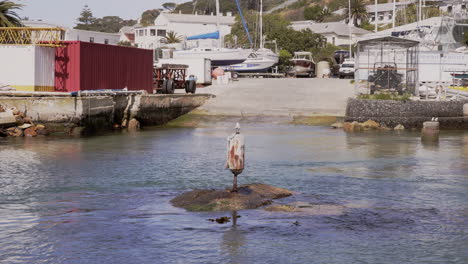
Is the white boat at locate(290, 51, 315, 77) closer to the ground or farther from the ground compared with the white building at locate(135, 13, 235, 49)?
closer to the ground

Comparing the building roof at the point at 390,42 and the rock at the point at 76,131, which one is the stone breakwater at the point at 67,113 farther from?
the building roof at the point at 390,42

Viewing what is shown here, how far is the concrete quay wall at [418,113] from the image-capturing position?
31109 mm

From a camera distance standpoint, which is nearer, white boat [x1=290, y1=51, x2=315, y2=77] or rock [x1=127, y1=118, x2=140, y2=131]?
rock [x1=127, y1=118, x2=140, y2=131]

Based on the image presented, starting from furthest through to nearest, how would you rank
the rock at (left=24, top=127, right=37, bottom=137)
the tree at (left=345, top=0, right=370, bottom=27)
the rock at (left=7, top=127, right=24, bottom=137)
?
the tree at (left=345, top=0, right=370, bottom=27) → the rock at (left=24, top=127, right=37, bottom=137) → the rock at (left=7, top=127, right=24, bottom=137)

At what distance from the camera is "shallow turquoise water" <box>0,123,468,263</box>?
36.9 feet

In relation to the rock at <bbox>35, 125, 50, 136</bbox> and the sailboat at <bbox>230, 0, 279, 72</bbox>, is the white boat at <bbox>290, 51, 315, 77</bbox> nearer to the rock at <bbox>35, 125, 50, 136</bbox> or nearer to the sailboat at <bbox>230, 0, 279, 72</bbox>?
the sailboat at <bbox>230, 0, 279, 72</bbox>

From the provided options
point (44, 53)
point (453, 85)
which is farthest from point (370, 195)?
point (453, 85)

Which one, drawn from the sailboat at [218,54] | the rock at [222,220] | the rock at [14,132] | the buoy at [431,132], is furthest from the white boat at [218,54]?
the rock at [222,220]

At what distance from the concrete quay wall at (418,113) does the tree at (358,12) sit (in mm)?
98657

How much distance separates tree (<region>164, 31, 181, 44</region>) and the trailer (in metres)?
66.7

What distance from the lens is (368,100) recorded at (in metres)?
31.5

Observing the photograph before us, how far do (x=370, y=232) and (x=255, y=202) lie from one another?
2.71m

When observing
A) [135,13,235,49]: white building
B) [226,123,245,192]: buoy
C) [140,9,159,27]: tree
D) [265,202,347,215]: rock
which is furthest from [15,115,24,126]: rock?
[140,9,159,27]: tree

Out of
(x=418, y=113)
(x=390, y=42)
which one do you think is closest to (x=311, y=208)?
(x=418, y=113)
